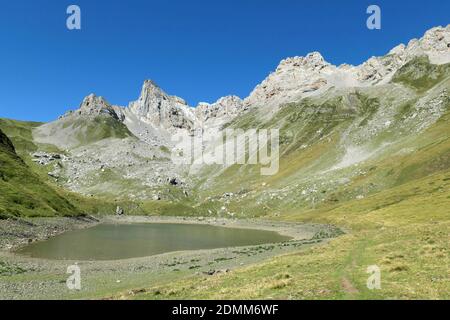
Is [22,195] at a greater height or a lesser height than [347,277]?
greater

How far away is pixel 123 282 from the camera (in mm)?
48344

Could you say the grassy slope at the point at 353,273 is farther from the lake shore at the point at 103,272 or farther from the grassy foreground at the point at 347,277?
the lake shore at the point at 103,272

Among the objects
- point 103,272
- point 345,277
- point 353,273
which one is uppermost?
point 353,273

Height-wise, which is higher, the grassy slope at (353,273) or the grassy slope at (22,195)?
the grassy slope at (22,195)

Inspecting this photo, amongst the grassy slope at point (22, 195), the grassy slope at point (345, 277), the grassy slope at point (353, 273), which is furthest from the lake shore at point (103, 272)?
the grassy slope at point (22, 195)

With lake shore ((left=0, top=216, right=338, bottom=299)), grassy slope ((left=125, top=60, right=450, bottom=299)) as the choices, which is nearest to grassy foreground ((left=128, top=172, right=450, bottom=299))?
grassy slope ((left=125, top=60, right=450, bottom=299))

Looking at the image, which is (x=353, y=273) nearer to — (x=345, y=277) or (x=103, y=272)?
(x=345, y=277)

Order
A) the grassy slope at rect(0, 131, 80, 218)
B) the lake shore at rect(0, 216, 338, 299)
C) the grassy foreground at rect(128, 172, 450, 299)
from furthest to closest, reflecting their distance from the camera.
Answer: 1. the grassy slope at rect(0, 131, 80, 218)
2. the lake shore at rect(0, 216, 338, 299)
3. the grassy foreground at rect(128, 172, 450, 299)

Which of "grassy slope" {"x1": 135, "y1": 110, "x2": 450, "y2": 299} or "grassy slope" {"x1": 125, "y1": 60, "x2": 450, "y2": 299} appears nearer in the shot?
"grassy slope" {"x1": 135, "y1": 110, "x2": 450, "y2": 299}

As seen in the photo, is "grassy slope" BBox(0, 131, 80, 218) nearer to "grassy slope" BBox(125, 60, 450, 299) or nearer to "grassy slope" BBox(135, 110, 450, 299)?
"grassy slope" BBox(125, 60, 450, 299)

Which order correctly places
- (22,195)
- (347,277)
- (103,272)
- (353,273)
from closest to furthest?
(347,277) → (353,273) → (103,272) → (22,195)

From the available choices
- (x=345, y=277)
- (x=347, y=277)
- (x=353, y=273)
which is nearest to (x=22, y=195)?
(x=353, y=273)
